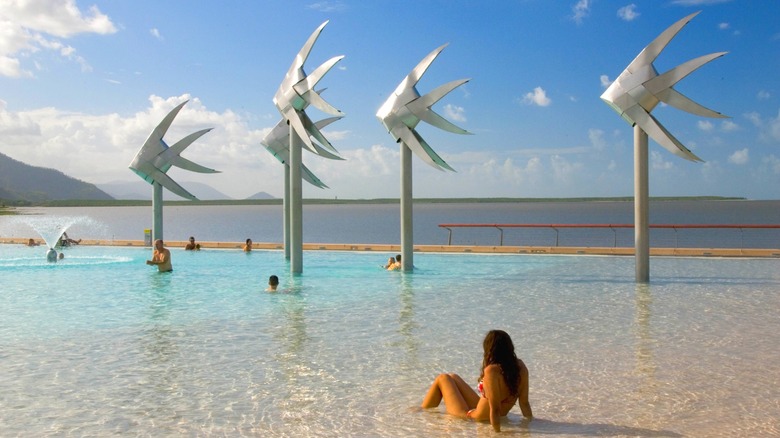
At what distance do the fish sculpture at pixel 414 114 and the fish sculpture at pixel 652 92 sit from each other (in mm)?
3881

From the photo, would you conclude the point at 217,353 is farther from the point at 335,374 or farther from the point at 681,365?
the point at 681,365

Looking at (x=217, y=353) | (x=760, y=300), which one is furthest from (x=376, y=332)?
(x=760, y=300)

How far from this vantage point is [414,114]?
18.0 meters

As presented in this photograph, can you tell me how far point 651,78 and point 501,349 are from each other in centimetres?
1159

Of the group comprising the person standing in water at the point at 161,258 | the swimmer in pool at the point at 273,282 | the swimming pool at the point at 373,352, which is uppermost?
the person standing in water at the point at 161,258

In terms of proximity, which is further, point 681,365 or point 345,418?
point 681,365

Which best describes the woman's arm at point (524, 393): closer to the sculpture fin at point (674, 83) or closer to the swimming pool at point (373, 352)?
the swimming pool at point (373, 352)

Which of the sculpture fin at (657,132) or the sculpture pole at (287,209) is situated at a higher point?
the sculpture fin at (657,132)

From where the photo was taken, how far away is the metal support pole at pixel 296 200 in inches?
709

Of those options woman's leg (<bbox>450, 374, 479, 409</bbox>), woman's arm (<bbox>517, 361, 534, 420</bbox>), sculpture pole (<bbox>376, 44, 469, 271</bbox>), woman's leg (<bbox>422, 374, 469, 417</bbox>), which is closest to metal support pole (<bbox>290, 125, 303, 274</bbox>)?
sculpture pole (<bbox>376, 44, 469, 271</bbox>)

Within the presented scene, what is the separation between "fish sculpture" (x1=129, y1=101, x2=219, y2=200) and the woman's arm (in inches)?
684

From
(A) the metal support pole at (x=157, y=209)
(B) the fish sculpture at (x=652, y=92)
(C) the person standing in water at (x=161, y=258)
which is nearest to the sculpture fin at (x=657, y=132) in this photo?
(B) the fish sculpture at (x=652, y=92)

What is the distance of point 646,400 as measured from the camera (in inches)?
277

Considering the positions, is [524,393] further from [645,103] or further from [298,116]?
[298,116]
